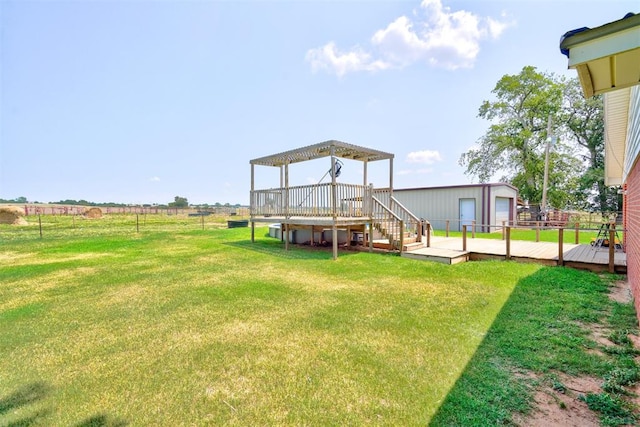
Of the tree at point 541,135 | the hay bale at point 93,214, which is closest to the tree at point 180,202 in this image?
the hay bale at point 93,214

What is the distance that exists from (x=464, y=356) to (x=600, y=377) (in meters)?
1.05

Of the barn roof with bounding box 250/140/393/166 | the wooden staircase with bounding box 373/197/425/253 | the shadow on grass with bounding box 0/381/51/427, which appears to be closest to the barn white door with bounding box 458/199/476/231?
the wooden staircase with bounding box 373/197/425/253

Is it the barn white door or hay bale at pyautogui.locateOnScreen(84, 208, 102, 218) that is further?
hay bale at pyautogui.locateOnScreen(84, 208, 102, 218)

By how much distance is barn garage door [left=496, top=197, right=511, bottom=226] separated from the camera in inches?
600

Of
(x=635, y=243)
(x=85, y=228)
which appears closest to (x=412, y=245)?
(x=635, y=243)

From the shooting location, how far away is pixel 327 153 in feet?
31.0

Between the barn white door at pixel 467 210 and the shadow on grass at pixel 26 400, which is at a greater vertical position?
the barn white door at pixel 467 210

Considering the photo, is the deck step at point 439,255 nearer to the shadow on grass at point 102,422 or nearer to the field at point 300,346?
the field at point 300,346

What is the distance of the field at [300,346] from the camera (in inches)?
81.0

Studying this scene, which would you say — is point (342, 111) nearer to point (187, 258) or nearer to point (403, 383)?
point (187, 258)

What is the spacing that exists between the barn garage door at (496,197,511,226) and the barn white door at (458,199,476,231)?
1.53 m

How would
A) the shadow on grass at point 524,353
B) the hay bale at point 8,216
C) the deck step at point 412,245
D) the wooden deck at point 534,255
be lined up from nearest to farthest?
the shadow on grass at point 524,353 < the wooden deck at point 534,255 < the deck step at point 412,245 < the hay bale at point 8,216

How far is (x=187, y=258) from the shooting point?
830 cm

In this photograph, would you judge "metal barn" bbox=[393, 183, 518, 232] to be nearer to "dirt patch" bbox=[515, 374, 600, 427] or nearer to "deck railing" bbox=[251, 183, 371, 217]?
"deck railing" bbox=[251, 183, 371, 217]
